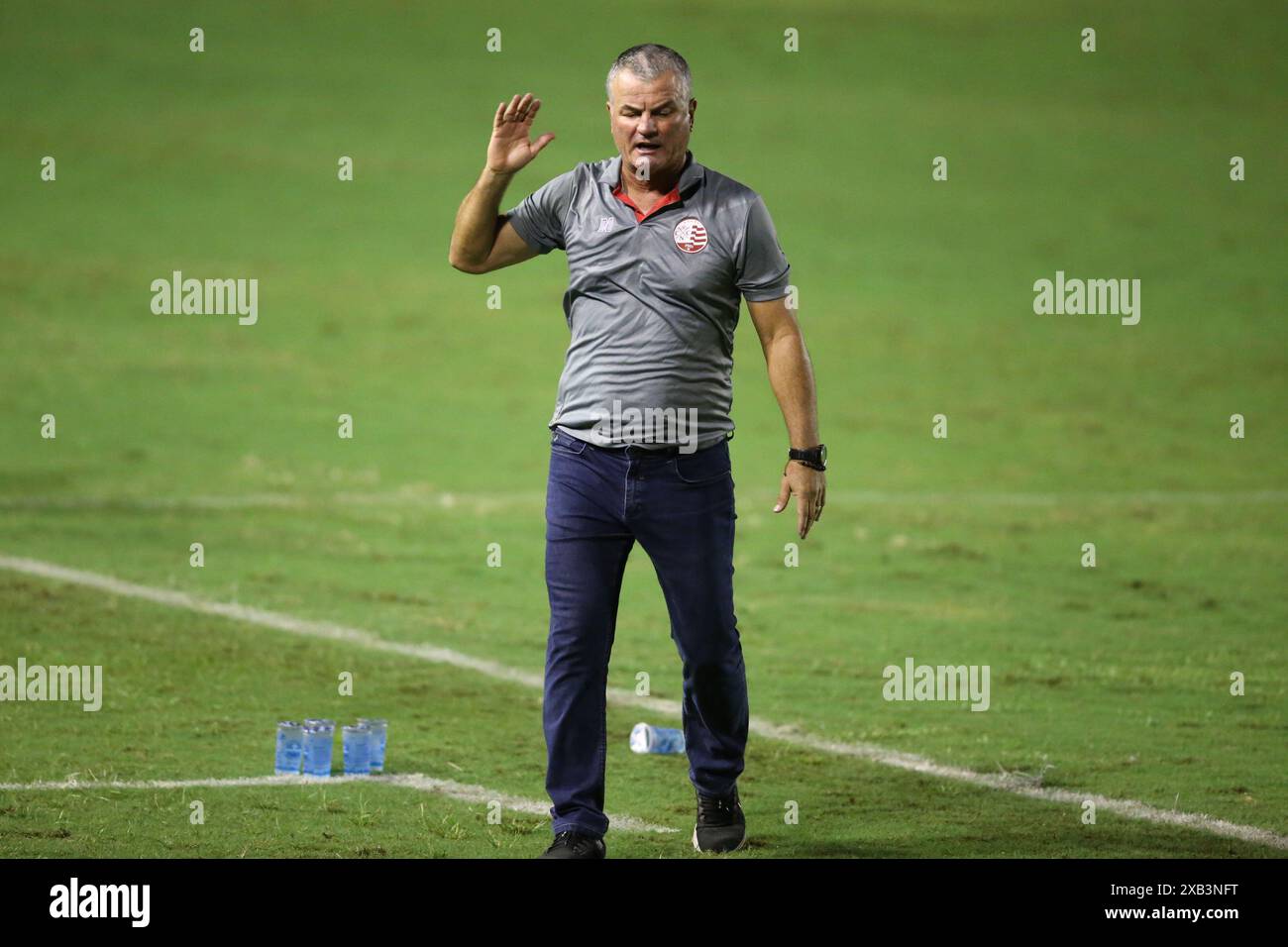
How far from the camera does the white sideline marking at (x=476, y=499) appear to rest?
1733cm

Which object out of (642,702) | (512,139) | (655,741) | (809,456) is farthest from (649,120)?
(642,702)

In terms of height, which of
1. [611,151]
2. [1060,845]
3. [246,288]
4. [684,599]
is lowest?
[1060,845]

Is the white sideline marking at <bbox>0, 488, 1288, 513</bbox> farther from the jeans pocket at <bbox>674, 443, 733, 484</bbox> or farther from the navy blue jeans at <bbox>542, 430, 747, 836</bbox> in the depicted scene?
the jeans pocket at <bbox>674, 443, 733, 484</bbox>

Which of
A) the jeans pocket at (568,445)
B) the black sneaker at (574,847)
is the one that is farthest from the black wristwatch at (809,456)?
the black sneaker at (574,847)

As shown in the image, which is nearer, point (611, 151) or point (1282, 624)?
point (1282, 624)

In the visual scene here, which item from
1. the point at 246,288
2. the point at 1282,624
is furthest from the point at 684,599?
the point at 246,288

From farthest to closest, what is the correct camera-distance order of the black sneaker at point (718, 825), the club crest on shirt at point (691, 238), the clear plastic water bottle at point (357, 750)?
the clear plastic water bottle at point (357, 750), the black sneaker at point (718, 825), the club crest on shirt at point (691, 238)

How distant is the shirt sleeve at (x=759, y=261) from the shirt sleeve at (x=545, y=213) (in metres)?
0.63

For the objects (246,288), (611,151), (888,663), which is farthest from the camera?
(611,151)

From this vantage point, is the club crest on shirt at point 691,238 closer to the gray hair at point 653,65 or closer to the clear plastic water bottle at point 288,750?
the gray hair at point 653,65

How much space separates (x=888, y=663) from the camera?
12.0 metres

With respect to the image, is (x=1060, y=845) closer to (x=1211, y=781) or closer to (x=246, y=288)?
(x=1211, y=781)

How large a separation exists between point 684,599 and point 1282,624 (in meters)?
7.40

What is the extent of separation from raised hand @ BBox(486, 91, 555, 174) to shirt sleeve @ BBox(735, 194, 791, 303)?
741 millimetres
